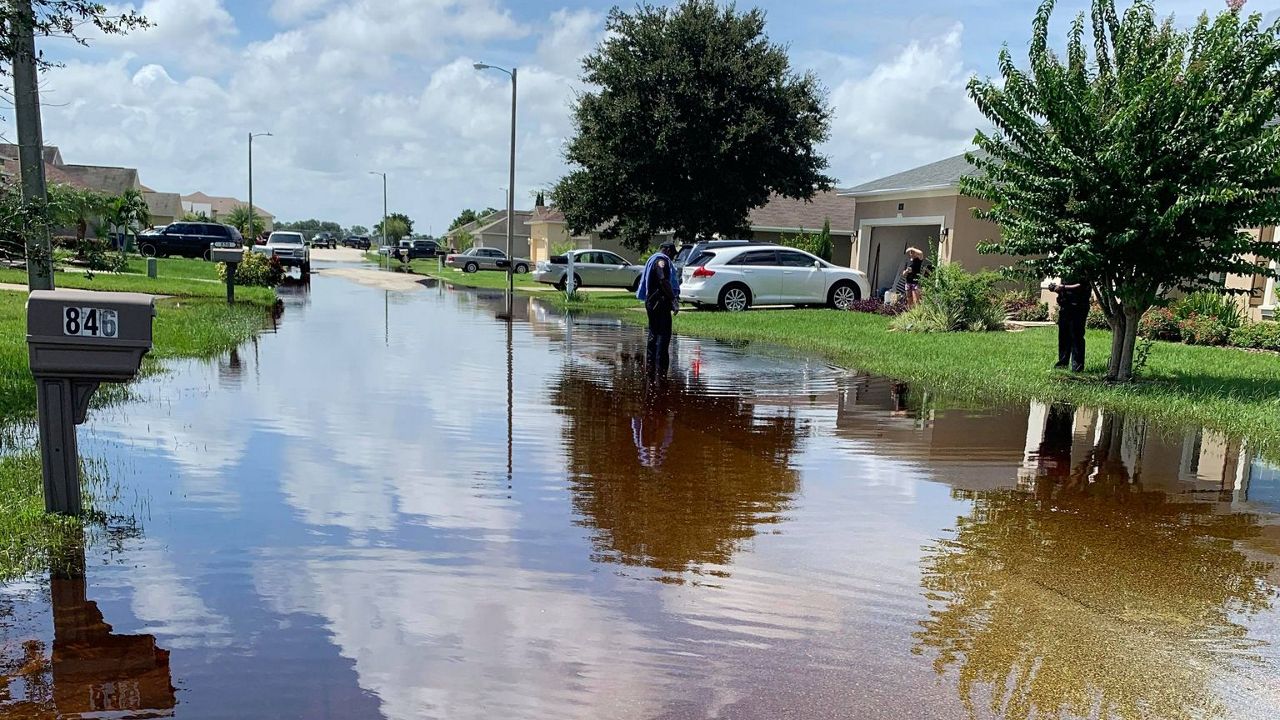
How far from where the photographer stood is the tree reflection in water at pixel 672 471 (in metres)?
5.27

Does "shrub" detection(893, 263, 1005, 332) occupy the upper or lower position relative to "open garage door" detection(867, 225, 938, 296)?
lower

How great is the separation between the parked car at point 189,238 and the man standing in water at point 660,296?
35148 mm

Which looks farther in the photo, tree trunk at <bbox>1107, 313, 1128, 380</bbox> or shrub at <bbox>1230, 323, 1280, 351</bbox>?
shrub at <bbox>1230, 323, 1280, 351</bbox>

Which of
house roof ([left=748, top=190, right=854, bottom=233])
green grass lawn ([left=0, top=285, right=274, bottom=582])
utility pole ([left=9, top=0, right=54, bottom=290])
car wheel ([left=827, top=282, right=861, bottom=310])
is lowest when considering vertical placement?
green grass lawn ([left=0, top=285, right=274, bottom=582])

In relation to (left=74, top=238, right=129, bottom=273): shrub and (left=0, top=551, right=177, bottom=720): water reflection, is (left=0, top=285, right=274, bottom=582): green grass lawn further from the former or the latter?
(left=74, top=238, right=129, bottom=273): shrub

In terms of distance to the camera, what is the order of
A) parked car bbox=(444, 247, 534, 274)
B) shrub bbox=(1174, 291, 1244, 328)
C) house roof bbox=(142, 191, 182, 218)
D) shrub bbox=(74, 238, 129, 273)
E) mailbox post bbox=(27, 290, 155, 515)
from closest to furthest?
mailbox post bbox=(27, 290, 155, 515) → shrub bbox=(74, 238, 129, 273) → shrub bbox=(1174, 291, 1244, 328) → parked car bbox=(444, 247, 534, 274) → house roof bbox=(142, 191, 182, 218)

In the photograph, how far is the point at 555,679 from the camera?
360 cm

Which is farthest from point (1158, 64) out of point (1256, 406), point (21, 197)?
point (21, 197)

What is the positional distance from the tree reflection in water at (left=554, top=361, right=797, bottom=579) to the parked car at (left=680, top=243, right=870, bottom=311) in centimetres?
1147

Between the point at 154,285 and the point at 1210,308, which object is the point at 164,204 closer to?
the point at 154,285

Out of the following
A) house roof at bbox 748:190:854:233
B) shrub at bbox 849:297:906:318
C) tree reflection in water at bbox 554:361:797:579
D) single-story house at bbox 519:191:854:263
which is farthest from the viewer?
house roof at bbox 748:190:854:233

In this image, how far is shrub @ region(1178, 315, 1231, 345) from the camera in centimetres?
1528

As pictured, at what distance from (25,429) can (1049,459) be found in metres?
8.00

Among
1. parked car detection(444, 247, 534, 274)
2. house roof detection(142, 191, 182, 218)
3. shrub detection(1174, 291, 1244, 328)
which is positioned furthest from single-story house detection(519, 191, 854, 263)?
house roof detection(142, 191, 182, 218)
